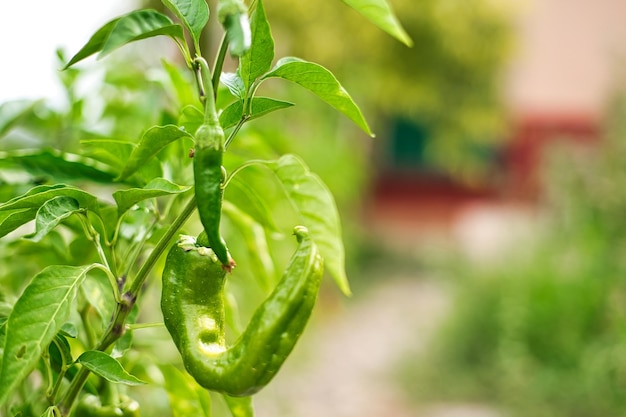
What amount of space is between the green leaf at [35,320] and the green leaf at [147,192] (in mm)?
58

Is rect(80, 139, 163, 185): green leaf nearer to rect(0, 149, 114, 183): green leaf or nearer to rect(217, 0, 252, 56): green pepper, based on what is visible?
rect(0, 149, 114, 183): green leaf

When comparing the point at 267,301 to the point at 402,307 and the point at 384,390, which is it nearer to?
the point at 384,390

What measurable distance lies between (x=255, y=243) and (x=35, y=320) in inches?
14.1

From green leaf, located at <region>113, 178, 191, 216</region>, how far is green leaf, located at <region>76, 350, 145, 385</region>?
0.33ft

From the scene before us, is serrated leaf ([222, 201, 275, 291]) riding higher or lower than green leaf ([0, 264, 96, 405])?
lower

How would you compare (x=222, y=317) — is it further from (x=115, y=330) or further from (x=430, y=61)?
(x=430, y=61)

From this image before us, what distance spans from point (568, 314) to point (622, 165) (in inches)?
31.1

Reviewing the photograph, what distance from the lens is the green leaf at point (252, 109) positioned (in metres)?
0.52

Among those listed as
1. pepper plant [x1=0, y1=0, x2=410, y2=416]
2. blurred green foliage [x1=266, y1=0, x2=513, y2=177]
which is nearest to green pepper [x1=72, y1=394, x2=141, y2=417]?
pepper plant [x1=0, y1=0, x2=410, y2=416]

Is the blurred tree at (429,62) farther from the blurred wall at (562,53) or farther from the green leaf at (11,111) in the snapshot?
the green leaf at (11,111)

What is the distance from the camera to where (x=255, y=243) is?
800mm

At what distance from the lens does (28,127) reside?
1082 millimetres

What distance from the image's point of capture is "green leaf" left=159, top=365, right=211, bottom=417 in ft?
2.23

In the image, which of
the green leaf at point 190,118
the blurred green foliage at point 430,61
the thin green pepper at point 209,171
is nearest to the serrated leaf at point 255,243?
the green leaf at point 190,118
